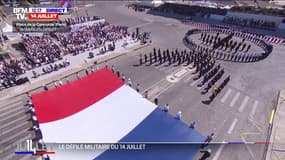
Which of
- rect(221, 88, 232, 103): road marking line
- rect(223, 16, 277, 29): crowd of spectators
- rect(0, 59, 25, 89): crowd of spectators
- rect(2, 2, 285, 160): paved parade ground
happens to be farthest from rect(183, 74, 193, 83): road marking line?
rect(223, 16, 277, 29): crowd of spectators

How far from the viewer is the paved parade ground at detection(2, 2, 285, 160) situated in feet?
55.4

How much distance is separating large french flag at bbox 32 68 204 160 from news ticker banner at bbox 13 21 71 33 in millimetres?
23065

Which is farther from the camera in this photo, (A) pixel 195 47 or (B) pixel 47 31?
(B) pixel 47 31

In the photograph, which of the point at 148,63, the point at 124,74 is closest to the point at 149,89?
the point at 124,74

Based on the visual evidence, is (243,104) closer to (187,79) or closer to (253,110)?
(253,110)

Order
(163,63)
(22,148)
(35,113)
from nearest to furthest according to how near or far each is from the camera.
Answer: (22,148) → (35,113) → (163,63)

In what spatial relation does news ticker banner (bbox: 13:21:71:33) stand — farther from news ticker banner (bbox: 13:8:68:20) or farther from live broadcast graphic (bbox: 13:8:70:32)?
news ticker banner (bbox: 13:8:68:20)

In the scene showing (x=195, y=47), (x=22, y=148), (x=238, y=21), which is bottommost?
(x=22, y=148)

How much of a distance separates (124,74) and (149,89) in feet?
16.9

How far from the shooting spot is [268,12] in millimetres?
44625

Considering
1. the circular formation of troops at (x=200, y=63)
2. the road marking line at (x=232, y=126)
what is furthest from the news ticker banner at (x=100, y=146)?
the circular formation of troops at (x=200, y=63)

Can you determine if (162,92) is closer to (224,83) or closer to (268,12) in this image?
(224,83)

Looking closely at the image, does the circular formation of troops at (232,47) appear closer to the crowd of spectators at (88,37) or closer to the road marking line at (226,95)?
the road marking line at (226,95)

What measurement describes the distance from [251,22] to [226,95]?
103ft
